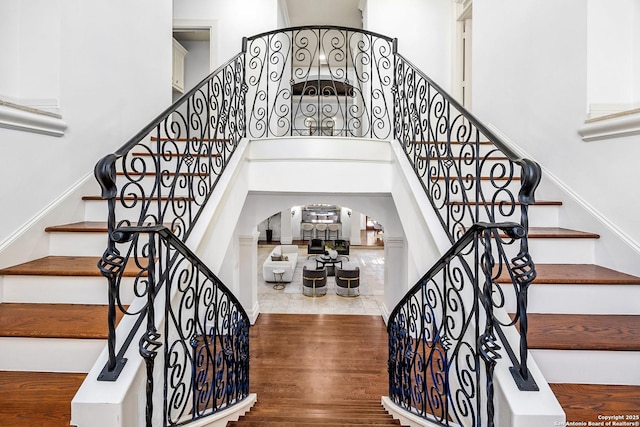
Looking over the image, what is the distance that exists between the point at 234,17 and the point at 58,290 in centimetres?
501

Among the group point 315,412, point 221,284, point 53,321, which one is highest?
point 221,284

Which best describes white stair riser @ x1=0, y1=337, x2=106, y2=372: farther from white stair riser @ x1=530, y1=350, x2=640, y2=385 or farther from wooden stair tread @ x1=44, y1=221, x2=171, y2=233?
white stair riser @ x1=530, y1=350, x2=640, y2=385

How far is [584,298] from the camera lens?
1.68 meters

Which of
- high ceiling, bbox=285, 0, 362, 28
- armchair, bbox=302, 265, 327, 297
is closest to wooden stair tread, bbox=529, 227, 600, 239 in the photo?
high ceiling, bbox=285, 0, 362, 28

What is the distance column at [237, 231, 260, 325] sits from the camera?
5.79m

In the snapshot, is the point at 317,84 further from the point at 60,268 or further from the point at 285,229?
the point at 285,229

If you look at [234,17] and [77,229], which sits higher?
[234,17]

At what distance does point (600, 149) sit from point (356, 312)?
526cm

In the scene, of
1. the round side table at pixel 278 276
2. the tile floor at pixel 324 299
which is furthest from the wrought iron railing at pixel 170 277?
the round side table at pixel 278 276

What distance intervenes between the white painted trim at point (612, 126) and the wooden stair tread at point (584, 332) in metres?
1.05

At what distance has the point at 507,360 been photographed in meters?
1.20

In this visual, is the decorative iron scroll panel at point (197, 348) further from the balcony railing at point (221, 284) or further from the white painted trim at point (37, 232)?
the white painted trim at point (37, 232)

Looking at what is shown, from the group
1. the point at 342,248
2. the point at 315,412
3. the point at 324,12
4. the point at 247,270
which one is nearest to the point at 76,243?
the point at 315,412

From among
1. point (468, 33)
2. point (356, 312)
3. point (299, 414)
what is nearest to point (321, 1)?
point (468, 33)
